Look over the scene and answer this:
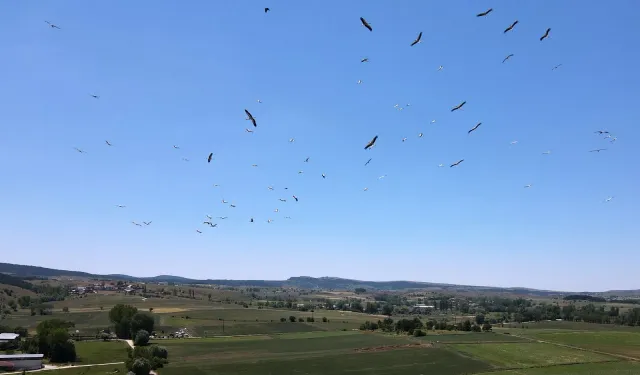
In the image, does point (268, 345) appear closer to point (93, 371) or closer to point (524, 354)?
point (93, 371)

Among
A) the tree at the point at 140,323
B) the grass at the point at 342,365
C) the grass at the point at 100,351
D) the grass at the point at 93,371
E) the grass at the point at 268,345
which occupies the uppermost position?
the tree at the point at 140,323

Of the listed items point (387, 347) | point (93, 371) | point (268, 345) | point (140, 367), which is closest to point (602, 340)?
point (387, 347)

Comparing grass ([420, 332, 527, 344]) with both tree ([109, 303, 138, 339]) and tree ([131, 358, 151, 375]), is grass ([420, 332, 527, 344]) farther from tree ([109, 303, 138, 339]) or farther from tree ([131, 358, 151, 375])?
tree ([131, 358, 151, 375])

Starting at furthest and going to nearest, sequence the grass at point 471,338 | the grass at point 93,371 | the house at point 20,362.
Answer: the grass at point 471,338 < the house at point 20,362 < the grass at point 93,371

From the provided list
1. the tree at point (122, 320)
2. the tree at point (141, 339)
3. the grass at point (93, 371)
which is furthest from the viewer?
the tree at point (122, 320)

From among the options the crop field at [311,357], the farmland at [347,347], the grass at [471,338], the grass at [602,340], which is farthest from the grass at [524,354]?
the grass at [471,338]

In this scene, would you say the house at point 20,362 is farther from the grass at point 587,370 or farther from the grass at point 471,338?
the grass at point 471,338

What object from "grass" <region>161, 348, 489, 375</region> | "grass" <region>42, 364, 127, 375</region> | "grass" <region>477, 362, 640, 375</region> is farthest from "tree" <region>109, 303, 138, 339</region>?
"grass" <region>477, 362, 640, 375</region>
